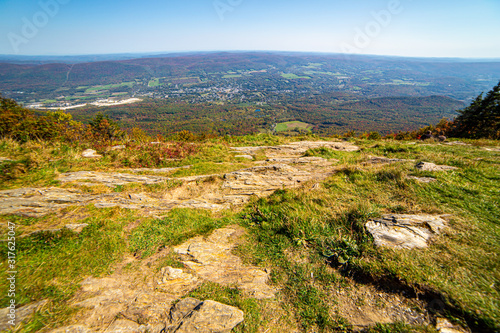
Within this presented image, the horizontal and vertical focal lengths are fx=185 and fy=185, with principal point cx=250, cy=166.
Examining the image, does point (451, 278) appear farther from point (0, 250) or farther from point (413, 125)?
point (413, 125)

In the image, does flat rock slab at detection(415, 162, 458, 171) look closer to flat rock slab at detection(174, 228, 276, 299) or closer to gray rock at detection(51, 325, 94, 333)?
flat rock slab at detection(174, 228, 276, 299)

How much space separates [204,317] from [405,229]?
5.44 metres

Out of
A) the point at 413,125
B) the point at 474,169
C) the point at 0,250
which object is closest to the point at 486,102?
the point at 474,169

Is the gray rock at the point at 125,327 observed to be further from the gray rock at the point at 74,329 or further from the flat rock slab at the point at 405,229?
the flat rock slab at the point at 405,229

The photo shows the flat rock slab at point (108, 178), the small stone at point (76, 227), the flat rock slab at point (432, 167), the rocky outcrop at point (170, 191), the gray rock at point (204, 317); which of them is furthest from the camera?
the flat rock slab at point (108, 178)

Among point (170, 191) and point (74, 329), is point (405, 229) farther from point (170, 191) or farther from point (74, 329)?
point (170, 191)

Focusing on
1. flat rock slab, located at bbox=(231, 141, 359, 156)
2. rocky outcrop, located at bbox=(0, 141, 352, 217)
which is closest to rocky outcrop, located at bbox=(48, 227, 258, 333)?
rocky outcrop, located at bbox=(0, 141, 352, 217)

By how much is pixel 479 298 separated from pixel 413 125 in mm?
194600

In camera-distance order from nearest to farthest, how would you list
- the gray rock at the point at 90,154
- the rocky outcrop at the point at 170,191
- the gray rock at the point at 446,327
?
the gray rock at the point at 446,327
the rocky outcrop at the point at 170,191
the gray rock at the point at 90,154

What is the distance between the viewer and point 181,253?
540cm

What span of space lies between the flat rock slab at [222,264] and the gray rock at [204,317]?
67 cm

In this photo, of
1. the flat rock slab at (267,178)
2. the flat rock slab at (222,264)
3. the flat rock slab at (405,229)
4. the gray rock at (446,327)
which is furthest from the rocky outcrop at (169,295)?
the flat rock slab at (267,178)

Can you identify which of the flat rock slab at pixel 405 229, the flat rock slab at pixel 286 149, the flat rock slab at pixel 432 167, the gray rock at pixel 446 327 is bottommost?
the flat rock slab at pixel 286 149

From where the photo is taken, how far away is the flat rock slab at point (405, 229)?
465cm
